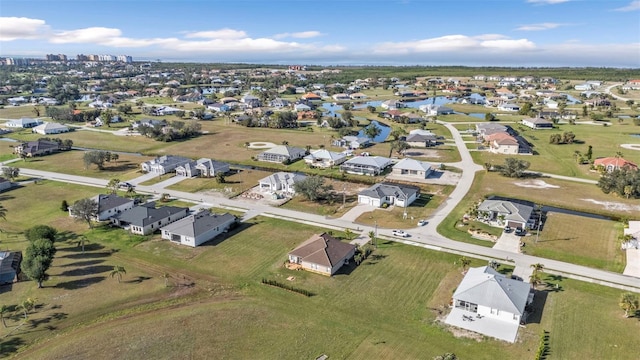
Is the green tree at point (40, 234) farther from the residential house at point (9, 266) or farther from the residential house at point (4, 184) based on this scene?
the residential house at point (4, 184)

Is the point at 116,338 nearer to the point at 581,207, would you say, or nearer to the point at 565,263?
the point at 565,263

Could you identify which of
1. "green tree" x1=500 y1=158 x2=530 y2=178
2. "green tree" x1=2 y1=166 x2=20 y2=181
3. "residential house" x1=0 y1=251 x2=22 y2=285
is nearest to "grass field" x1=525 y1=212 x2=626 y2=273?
"green tree" x1=500 y1=158 x2=530 y2=178

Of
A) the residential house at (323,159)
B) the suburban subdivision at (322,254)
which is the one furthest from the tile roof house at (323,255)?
the residential house at (323,159)

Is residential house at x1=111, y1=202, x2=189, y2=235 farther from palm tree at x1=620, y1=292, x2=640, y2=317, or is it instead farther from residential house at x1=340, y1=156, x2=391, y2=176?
palm tree at x1=620, y1=292, x2=640, y2=317

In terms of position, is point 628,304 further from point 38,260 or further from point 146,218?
point 38,260

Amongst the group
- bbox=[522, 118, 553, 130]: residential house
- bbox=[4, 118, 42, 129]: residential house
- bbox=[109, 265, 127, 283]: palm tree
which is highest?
bbox=[522, 118, 553, 130]: residential house

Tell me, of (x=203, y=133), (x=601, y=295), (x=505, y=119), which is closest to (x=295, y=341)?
(x=601, y=295)

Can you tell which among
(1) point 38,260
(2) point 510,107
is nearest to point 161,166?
(1) point 38,260
